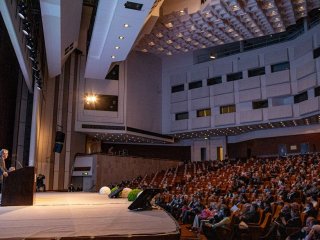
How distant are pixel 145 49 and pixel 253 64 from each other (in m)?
6.45

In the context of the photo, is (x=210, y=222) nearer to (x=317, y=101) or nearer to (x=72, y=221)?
(x=72, y=221)

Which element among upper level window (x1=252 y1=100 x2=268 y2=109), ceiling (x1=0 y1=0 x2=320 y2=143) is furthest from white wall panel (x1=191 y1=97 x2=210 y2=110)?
upper level window (x1=252 y1=100 x2=268 y2=109)

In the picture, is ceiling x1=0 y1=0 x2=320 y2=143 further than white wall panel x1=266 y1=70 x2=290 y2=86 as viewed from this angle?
No

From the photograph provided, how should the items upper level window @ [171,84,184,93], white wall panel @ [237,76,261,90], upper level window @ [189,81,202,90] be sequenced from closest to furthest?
white wall panel @ [237,76,261,90] → upper level window @ [189,81,202,90] → upper level window @ [171,84,184,93]

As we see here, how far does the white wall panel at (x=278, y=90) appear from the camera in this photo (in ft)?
60.8

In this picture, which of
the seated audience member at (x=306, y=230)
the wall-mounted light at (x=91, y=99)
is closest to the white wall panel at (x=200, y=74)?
the wall-mounted light at (x=91, y=99)

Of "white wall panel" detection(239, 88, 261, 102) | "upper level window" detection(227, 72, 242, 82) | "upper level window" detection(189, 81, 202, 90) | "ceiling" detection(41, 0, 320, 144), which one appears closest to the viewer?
"ceiling" detection(41, 0, 320, 144)

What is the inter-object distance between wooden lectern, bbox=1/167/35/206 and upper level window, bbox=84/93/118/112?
1387cm

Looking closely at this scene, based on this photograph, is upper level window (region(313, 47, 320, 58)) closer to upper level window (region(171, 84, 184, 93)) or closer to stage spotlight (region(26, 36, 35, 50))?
upper level window (region(171, 84, 184, 93))

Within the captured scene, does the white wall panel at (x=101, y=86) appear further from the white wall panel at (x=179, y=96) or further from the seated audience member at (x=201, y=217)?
the seated audience member at (x=201, y=217)

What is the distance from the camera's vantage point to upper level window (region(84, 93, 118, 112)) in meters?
19.5

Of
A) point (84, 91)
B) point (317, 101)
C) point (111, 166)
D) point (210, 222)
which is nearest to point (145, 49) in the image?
point (84, 91)

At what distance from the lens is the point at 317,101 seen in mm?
16328

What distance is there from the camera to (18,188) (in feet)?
18.5
